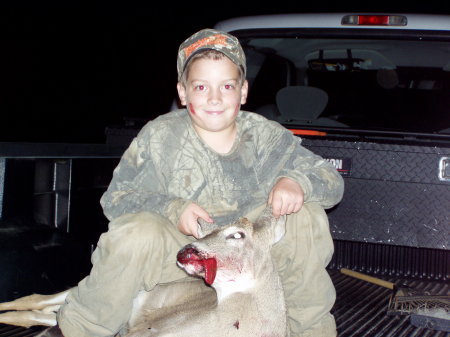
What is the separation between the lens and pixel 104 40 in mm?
27391

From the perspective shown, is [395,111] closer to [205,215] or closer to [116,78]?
[205,215]

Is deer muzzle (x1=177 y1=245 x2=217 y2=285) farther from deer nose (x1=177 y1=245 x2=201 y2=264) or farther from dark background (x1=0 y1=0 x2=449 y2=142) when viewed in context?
dark background (x1=0 y1=0 x2=449 y2=142)

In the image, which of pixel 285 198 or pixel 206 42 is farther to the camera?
pixel 206 42

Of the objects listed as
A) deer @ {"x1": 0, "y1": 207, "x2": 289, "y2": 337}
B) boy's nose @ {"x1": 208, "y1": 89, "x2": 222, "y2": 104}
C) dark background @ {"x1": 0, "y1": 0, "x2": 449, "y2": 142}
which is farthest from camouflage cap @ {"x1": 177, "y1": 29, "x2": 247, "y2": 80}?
dark background @ {"x1": 0, "y1": 0, "x2": 449, "y2": 142}

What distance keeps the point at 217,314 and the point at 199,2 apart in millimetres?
26515

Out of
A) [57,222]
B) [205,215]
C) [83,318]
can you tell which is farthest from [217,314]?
[57,222]

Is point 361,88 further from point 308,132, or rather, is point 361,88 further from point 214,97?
point 214,97

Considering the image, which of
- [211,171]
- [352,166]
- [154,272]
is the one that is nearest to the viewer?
[154,272]

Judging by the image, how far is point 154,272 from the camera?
116 inches

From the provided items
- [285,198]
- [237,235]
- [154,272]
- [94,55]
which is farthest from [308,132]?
[94,55]

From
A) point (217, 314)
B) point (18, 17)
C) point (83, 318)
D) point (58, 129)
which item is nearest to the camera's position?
point (217, 314)

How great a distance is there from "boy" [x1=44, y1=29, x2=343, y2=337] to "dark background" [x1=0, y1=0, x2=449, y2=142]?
16329 mm

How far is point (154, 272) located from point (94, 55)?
24.7 m

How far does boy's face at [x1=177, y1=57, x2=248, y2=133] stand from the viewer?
3.12m
